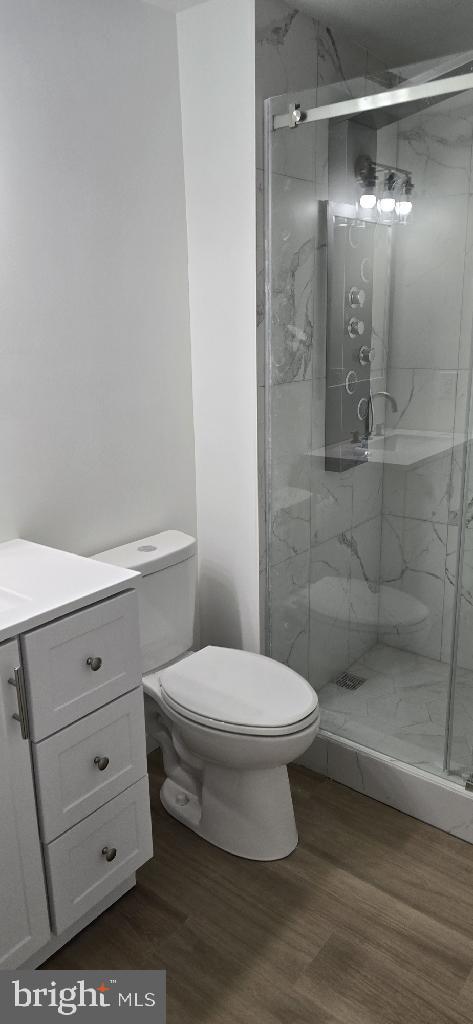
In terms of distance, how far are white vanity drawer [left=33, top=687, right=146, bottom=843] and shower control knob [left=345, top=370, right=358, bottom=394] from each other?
1.14 meters

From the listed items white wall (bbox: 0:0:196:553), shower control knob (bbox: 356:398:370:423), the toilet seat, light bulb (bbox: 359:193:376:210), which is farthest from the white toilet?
light bulb (bbox: 359:193:376:210)

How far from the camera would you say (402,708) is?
2404mm

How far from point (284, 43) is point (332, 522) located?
141cm

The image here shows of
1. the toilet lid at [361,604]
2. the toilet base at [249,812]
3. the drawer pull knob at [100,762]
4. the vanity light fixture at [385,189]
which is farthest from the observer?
the toilet lid at [361,604]

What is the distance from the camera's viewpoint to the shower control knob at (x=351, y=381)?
231 centimetres

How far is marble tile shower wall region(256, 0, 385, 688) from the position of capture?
212 cm

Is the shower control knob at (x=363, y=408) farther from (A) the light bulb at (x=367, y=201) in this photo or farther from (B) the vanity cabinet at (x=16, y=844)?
(B) the vanity cabinet at (x=16, y=844)

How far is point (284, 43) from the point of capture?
81.9 inches

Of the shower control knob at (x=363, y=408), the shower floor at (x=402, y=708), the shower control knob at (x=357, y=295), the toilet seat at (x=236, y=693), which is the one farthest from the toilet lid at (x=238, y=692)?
the shower control knob at (x=357, y=295)

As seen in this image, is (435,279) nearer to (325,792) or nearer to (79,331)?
(79,331)

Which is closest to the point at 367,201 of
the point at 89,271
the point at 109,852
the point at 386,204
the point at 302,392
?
the point at 386,204

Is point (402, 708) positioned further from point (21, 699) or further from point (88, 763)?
point (21, 699)

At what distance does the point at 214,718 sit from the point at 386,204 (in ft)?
5.05

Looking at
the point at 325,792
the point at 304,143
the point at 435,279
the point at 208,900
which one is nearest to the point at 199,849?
the point at 208,900
